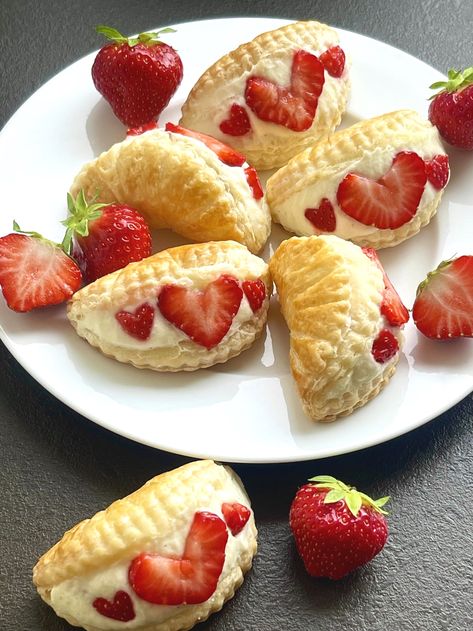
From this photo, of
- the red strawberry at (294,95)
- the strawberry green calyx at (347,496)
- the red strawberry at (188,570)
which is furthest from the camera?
the red strawberry at (294,95)

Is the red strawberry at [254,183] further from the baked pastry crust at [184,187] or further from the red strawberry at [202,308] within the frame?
the red strawberry at [202,308]

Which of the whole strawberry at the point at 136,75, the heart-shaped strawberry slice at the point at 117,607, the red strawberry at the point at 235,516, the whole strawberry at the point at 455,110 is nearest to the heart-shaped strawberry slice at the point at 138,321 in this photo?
the red strawberry at the point at 235,516

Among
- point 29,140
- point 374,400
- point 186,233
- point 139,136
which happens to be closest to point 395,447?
point 374,400

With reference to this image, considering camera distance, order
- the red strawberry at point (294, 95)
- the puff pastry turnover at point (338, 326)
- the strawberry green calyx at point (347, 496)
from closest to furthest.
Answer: the strawberry green calyx at point (347, 496) < the puff pastry turnover at point (338, 326) < the red strawberry at point (294, 95)

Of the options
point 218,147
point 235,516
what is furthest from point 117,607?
point 218,147

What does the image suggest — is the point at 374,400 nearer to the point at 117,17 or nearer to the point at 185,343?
the point at 185,343

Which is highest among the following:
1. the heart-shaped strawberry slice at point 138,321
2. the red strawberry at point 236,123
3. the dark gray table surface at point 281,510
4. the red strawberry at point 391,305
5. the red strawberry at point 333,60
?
the red strawberry at point 333,60

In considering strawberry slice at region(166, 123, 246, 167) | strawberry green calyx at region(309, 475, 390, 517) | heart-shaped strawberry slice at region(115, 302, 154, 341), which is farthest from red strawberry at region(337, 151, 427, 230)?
strawberry green calyx at region(309, 475, 390, 517)
